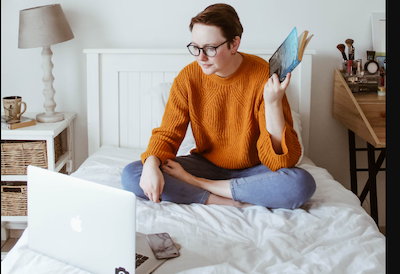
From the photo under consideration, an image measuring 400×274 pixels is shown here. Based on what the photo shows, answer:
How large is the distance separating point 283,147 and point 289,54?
0.35 metres

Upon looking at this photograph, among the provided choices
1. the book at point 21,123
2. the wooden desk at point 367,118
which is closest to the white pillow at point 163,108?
the wooden desk at point 367,118

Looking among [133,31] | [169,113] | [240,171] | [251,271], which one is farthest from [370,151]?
[133,31]

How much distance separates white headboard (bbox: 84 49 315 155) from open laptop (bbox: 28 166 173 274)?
3.76 feet

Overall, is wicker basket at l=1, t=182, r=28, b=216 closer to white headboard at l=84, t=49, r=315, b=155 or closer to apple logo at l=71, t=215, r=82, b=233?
white headboard at l=84, t=49, r=315, b=155

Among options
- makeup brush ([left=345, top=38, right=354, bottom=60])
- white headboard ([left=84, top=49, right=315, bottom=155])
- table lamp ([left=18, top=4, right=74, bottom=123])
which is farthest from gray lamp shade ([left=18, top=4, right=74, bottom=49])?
makeup brush ([left=345, top=38, right=354, bottom=60])

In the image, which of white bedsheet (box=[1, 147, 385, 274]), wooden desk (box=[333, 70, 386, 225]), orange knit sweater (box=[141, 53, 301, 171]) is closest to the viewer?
white bedsheet (box=[1, 147, 385, 274])

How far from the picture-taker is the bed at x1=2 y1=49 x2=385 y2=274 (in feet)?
3.08

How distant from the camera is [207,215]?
4.02 feet

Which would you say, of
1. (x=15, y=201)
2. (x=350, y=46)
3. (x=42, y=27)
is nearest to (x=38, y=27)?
(x=42, y=27)

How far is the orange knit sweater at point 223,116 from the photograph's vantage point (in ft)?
4.53

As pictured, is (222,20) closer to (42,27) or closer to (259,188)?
(259,188)

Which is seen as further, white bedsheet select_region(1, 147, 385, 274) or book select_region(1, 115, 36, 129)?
book select_region(1, 115, 36, 129)

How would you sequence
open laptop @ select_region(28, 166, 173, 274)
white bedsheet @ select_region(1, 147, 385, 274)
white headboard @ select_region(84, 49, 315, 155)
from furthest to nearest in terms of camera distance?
white headboard @ select_region(84, 49, 315, 155), white bedsheet @ select_region(1, 147, 385, 274), open laptop @ select_region(28, 166, 173, 274)

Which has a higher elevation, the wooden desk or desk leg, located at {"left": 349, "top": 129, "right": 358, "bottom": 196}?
the wooden desk
